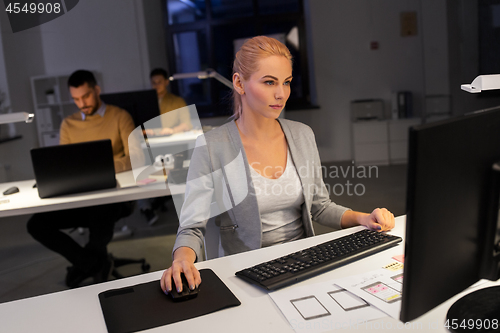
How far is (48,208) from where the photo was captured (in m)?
2.00

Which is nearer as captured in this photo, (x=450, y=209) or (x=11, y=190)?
(x=450, y=209)

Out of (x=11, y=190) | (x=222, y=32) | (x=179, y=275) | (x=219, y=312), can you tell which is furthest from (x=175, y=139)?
(x=222, y=32)

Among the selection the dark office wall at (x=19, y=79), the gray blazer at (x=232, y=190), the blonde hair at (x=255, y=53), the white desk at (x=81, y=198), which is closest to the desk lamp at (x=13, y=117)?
the white desk at (x=81, y=198)

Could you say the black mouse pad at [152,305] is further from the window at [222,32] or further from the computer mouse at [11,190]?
the window at [222,32]

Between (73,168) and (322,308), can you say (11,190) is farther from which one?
(322,308)

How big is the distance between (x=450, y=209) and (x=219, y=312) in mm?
489

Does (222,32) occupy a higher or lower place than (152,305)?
higher

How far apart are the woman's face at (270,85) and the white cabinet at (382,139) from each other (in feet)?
14.7

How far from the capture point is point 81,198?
2.04m

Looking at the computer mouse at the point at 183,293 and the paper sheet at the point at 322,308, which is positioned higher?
the computer mouse at the point at 183,293

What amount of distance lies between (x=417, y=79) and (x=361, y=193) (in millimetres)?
2469

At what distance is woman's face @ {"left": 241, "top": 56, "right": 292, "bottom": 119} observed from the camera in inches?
54.1

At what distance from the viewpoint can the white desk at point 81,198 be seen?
78.7 inches

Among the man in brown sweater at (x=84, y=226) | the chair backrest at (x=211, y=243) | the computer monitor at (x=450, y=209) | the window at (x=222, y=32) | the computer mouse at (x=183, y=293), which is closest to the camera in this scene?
the computer monitor at (x=450, y=209)
